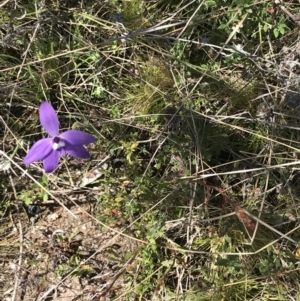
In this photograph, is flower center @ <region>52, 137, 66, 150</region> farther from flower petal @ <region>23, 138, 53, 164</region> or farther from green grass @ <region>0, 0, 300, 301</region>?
green grass @ <region>0, 0, 300, 301</region>

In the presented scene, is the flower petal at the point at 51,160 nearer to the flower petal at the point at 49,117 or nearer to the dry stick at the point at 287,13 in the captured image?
the flower petal at the point at 49,117

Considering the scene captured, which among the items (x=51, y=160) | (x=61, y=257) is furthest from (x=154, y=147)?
(x=51, y=160)

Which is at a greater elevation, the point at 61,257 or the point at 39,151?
the point at 39,151

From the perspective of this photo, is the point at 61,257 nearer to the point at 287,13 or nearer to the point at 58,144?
the point at 58,144

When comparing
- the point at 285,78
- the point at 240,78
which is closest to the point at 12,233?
the point at 240,78

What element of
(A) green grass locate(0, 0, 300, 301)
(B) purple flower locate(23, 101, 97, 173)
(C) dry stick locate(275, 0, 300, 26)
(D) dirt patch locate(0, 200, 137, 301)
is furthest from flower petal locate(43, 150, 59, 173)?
(C) dry stick locate(275, 0, 300, 26)

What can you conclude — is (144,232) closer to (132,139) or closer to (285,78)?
(132,139)
